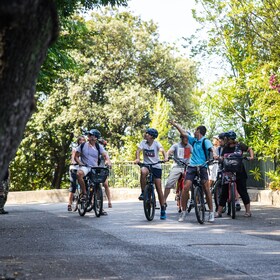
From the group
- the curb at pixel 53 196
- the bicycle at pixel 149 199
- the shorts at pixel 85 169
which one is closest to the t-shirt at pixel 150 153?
the bicycle at pixel 149 199

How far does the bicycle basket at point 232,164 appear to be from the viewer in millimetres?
16578

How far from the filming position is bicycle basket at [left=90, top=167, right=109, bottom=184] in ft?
56.0

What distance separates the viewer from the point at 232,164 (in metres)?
16.6

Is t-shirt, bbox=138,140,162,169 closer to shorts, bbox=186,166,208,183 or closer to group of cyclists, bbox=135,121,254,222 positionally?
group of cyclists, bbox=135,121,254,222

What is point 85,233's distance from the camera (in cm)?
1270

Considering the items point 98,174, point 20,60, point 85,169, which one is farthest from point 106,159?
point 20,60

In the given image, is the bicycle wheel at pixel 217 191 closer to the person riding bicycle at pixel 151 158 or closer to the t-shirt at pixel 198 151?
the person riding bicycle at pixel 151 158

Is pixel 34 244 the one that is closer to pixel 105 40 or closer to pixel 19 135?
pixel 19 135

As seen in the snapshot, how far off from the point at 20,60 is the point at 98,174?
11.9 metres

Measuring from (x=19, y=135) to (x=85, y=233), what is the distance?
7.29 meters

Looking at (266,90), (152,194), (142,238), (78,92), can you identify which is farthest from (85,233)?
(78,92)

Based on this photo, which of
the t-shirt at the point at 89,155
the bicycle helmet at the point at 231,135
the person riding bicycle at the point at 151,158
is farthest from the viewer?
the t-shirt at the point at 89,155

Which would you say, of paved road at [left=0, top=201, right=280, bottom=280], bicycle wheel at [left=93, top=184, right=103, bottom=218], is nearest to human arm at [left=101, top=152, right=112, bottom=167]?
bicycle wheel at [left=93, top=184, right=103, bottom=218]

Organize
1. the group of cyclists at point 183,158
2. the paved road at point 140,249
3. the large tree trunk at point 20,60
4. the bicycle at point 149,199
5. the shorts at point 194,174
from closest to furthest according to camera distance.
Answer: the large tree trunk at point 20,60 → the paved road at point 140,249 → the shorts at point 194,174 → the group of cyclists at point 183,158 → the bicycle at point 149,199
